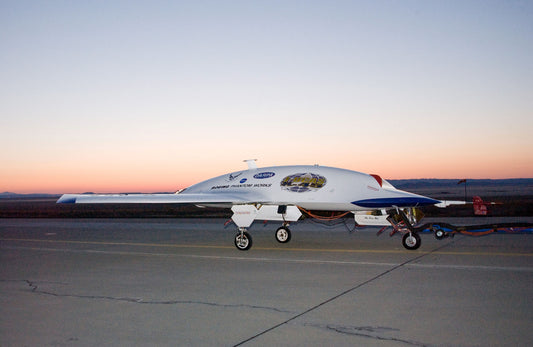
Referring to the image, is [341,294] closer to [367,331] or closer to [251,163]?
[367,331]

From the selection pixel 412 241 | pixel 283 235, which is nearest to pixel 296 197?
pixel 283 235

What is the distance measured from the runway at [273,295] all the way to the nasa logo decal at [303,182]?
2.08m

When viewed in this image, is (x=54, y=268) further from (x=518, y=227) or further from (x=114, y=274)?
(x=518, y=227)

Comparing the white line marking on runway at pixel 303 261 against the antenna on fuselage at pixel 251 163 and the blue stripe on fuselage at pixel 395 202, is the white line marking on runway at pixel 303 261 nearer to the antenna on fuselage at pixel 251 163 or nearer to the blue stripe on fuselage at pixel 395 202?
the blue stripe on fuselage at pixel 395 202

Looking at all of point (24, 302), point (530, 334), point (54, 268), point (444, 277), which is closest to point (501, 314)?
point (530, 334)

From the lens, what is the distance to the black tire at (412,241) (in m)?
16.2

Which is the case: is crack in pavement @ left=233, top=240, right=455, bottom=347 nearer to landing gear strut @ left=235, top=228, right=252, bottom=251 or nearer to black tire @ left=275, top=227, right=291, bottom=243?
landing gear strut @ left=235, top=228, right=252, bottom=251

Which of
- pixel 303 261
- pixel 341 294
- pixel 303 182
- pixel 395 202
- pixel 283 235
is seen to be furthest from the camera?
pixel 283 235

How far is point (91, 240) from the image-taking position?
73.4 ft

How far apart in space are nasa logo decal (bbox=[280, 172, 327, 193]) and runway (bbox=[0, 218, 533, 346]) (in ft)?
6.83

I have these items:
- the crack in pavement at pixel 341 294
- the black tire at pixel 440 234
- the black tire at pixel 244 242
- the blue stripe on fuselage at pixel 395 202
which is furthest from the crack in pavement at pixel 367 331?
the black tire at pixel 440 234

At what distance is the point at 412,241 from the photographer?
53.5 ft

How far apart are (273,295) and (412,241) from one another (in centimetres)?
798

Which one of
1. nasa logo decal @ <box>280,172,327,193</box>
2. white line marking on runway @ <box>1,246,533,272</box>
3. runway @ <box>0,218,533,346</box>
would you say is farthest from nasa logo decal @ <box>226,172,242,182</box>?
white line marking on runway @ <box>1,246,533,272</box>
